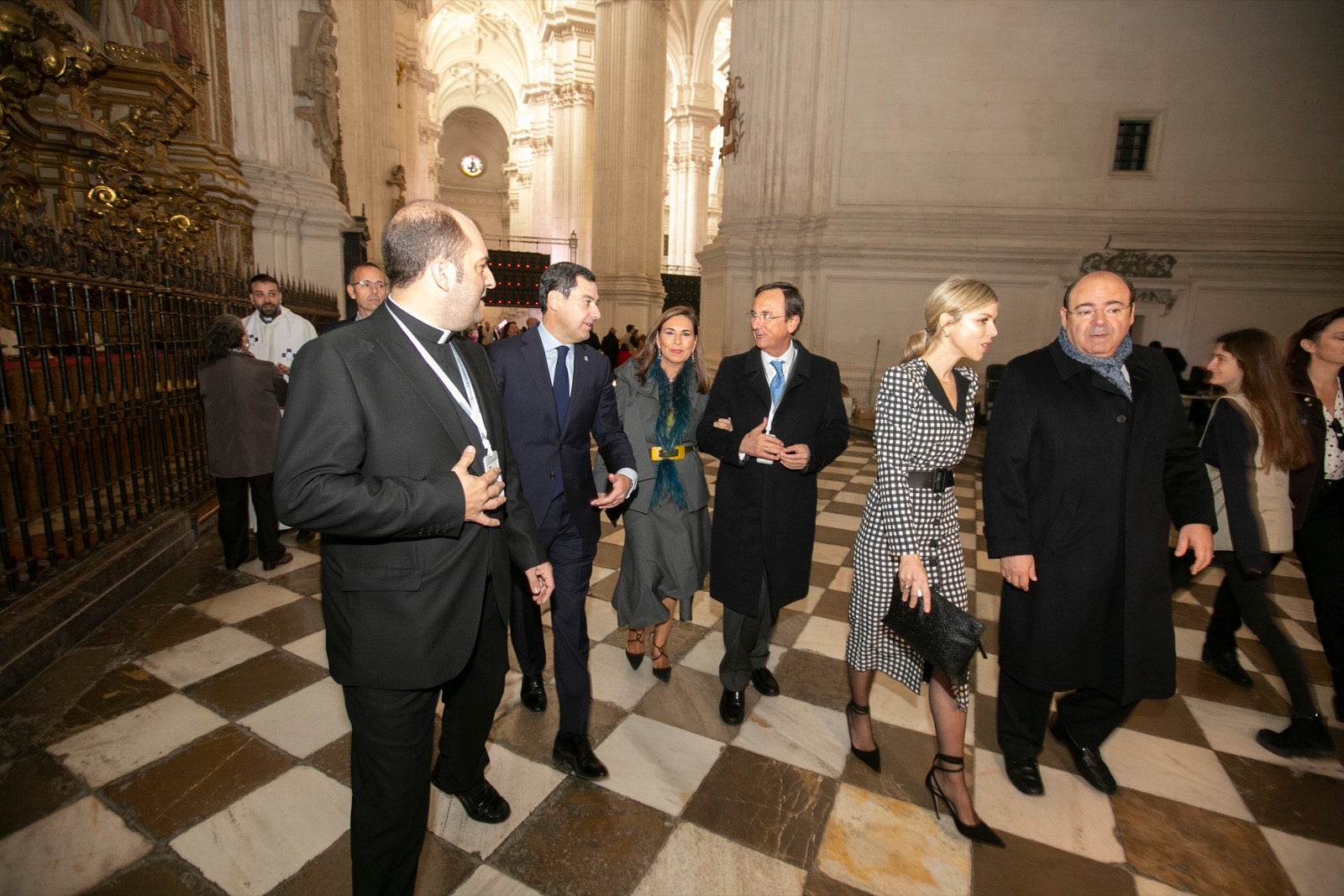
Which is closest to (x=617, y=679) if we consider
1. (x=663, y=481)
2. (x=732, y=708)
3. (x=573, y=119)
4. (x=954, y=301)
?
(x=732, y=708)

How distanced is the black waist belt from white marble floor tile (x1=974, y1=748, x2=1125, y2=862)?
1.23m

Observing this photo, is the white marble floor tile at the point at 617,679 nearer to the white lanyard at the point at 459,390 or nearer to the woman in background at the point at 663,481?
the woman in background at the point at 663,481

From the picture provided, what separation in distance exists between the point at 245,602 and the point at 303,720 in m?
1.57

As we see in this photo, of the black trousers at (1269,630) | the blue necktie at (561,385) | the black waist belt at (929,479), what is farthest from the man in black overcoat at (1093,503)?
the blue necktie at (561,385)

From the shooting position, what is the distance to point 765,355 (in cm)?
279

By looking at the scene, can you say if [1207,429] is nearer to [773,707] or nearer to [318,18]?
[773,707]

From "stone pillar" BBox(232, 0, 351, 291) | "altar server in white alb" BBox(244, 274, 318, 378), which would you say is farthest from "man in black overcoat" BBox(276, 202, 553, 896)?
"stone pillar" BBox(232, 0, 351, 291)

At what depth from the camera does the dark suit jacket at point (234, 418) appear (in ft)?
13.4

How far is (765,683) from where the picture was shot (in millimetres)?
3021

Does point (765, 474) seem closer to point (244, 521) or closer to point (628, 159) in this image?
point (244, 521)

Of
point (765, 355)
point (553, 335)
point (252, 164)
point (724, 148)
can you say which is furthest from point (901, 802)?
point (724, 148)

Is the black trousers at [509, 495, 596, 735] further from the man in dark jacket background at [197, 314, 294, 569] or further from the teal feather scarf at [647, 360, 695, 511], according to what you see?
the man in dark jacket background at [197, 314, 294, 569]

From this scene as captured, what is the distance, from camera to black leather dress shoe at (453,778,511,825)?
211 cm

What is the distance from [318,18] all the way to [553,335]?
9.11m
